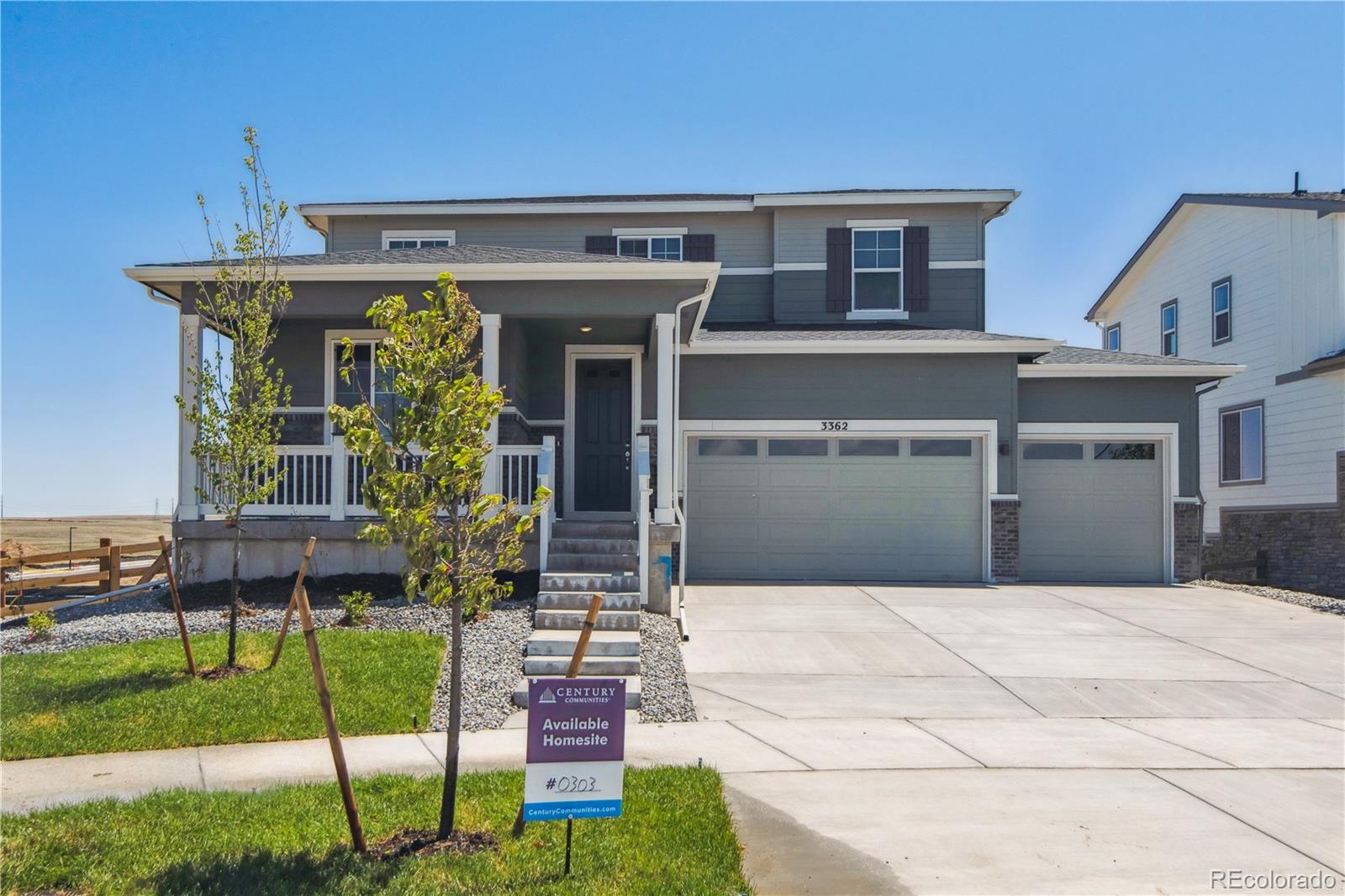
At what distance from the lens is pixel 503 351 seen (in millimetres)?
12859

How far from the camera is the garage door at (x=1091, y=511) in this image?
15539 mm

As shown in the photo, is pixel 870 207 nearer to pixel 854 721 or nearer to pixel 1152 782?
pixel 854 721

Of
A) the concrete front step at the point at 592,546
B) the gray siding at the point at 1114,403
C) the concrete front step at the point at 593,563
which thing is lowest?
the concrete front step at the point at 593,563

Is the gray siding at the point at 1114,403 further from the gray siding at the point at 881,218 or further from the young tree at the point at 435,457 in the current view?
the young tree at the point at 435,457

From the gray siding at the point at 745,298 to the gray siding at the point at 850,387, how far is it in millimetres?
2446

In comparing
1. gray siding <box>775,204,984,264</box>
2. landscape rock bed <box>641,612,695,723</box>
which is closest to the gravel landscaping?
gray siding <box>775,204,984,264</box>

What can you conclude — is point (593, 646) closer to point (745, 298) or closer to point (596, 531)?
point (596, 531)

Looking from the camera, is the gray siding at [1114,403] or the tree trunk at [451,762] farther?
the gray siding at [1114,403]

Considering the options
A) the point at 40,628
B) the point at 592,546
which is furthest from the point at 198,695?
the point at 592,546

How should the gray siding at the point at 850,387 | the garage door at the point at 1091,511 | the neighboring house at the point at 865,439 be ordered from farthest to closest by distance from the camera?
1. the garage door at the point at 1091,511
2. the gray siding at the point at 850,387
3. the neighboring house at the point at 865,439

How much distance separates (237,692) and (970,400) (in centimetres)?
1131

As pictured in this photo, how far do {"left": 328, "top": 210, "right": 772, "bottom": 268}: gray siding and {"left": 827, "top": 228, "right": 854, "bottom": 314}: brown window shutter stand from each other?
1.11 m

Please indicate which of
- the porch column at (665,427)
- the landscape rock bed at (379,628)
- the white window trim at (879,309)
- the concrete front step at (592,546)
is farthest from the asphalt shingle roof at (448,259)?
the white window trim at (879,309)

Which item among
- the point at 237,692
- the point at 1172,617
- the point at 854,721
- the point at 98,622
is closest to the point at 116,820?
the point at 237,692
